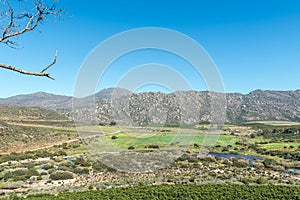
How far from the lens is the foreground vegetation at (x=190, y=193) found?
15.2m

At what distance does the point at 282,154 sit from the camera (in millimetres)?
36469

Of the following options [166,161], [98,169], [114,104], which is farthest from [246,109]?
[114,104]

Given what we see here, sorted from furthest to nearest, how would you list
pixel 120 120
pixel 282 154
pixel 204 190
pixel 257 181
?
pixel 282 154 → pixel 257 181 → pixel 204 190 → pixel 120 120

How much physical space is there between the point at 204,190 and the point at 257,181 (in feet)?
22.6

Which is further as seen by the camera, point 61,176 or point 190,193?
point 61,176

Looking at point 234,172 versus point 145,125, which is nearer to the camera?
point 145,125

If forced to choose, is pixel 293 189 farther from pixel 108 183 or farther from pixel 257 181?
pixel 108 183

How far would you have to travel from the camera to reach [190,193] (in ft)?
52.4

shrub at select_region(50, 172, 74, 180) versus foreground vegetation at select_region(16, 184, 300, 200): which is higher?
foreground vegetation at select_region(16, 184, 300, 200)

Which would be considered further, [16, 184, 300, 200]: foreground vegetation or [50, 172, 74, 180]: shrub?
[50, 172, 74, 180]: shrub

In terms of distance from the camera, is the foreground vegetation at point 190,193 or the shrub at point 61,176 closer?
the foreground vegetation at point 190,193

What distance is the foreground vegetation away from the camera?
600 inches

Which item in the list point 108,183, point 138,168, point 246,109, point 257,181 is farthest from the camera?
point 246,109

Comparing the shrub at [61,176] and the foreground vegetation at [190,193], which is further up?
the foreground vegetation at [190,193]
